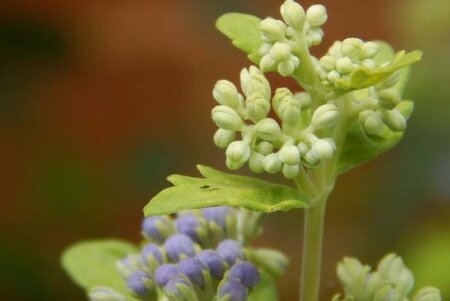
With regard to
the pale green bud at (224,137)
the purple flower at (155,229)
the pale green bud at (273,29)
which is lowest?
the purple flower at (155,229)

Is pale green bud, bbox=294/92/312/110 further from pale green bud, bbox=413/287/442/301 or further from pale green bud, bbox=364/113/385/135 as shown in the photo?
pale green bud, bbox=413/287/442/301

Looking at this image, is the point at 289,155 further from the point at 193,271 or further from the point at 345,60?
the point at 193,271

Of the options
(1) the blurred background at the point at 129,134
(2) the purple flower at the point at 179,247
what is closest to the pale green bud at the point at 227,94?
(2) the purple flower at the point at 179,247

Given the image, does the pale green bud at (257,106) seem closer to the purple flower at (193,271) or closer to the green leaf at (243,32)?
the green leaf at (243,32)

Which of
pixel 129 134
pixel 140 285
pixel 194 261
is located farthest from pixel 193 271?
pixel 129 134

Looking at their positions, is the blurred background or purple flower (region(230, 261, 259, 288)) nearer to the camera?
purple flower (region(230, 261, 259, 288))

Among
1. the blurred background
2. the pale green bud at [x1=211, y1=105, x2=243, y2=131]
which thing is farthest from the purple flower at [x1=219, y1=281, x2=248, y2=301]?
the blurred background

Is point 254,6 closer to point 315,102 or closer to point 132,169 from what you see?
point 132,169

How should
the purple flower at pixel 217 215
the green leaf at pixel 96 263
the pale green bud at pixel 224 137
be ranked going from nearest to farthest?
the pale green bud at pixel 224 137 → the purple flower at pixel 217 215 → the green leaf at pixel 96 263
